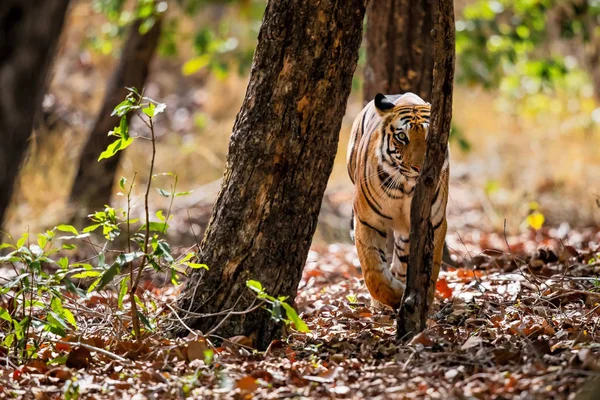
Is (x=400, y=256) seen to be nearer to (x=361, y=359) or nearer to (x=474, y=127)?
(x=361, y=359)

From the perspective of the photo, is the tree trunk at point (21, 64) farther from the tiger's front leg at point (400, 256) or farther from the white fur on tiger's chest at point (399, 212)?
the tiger's front leg at point (400, 256)

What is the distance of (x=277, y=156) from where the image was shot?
4230 mm

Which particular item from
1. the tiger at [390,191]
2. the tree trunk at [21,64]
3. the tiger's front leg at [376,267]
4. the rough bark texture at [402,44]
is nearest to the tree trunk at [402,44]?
the rough bark texture at [402,44]

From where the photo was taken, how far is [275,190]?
4234 mm

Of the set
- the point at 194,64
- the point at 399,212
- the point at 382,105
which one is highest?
the point at 194,64

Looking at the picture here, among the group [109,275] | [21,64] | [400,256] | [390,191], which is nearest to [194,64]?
[400,256]

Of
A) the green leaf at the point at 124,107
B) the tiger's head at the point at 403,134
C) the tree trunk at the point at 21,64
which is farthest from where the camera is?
the tiger's head at the point at 403,134

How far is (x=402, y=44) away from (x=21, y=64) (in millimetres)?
4735

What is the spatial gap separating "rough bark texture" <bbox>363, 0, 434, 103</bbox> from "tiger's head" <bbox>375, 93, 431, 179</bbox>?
1.32m

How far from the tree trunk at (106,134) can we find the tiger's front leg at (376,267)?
498 cm

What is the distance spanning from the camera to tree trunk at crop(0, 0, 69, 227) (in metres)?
2.53

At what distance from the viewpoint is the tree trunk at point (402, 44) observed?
686 centimetres

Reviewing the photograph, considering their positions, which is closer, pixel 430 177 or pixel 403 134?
pixel 430 177

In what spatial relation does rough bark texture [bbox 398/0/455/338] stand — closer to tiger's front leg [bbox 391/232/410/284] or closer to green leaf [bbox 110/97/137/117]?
green leaf [bbox 110/97/137/117]
